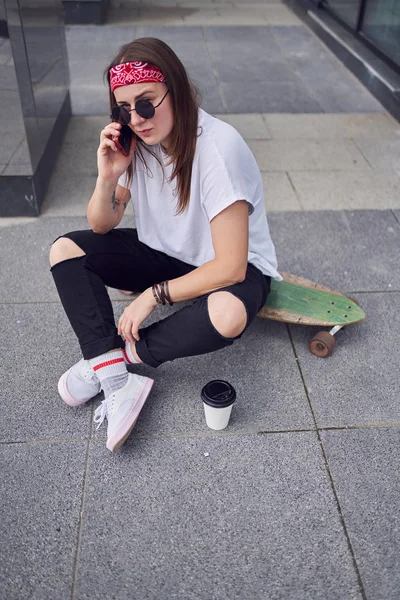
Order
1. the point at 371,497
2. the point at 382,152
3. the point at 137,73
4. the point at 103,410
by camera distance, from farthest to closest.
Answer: the point at 382,152 → the point at 103,410 → the point at 371,497 → the point at 137,73

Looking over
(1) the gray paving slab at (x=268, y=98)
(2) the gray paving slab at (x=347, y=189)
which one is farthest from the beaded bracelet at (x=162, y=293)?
(1) the gray paving slab at (x=268, y=98)

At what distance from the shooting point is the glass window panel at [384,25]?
5828 mm

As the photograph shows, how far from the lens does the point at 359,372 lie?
2.55 m

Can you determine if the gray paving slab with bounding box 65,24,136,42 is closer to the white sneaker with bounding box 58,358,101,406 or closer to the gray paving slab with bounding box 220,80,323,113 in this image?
the gray paving slab with bounding box 220,80,323,113

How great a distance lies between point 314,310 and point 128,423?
107 cm

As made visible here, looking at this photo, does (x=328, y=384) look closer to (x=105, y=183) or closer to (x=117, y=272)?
(x=117, y=272)

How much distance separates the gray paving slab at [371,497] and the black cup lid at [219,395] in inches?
17.7

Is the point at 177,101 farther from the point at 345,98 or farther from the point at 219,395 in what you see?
the point at 345,98

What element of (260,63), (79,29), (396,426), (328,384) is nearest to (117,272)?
(328,384)

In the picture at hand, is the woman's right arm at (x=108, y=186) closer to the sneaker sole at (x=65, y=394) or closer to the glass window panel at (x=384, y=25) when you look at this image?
the sneaker sole at (x=65, y=394)

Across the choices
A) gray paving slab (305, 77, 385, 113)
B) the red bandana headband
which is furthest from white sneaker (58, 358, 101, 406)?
gray paving slab (305, 77, 385, 113)

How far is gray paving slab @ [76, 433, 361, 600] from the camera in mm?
1770

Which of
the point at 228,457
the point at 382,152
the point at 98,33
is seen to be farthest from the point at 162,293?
the point at 98,33

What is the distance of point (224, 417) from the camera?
2.20 metres
